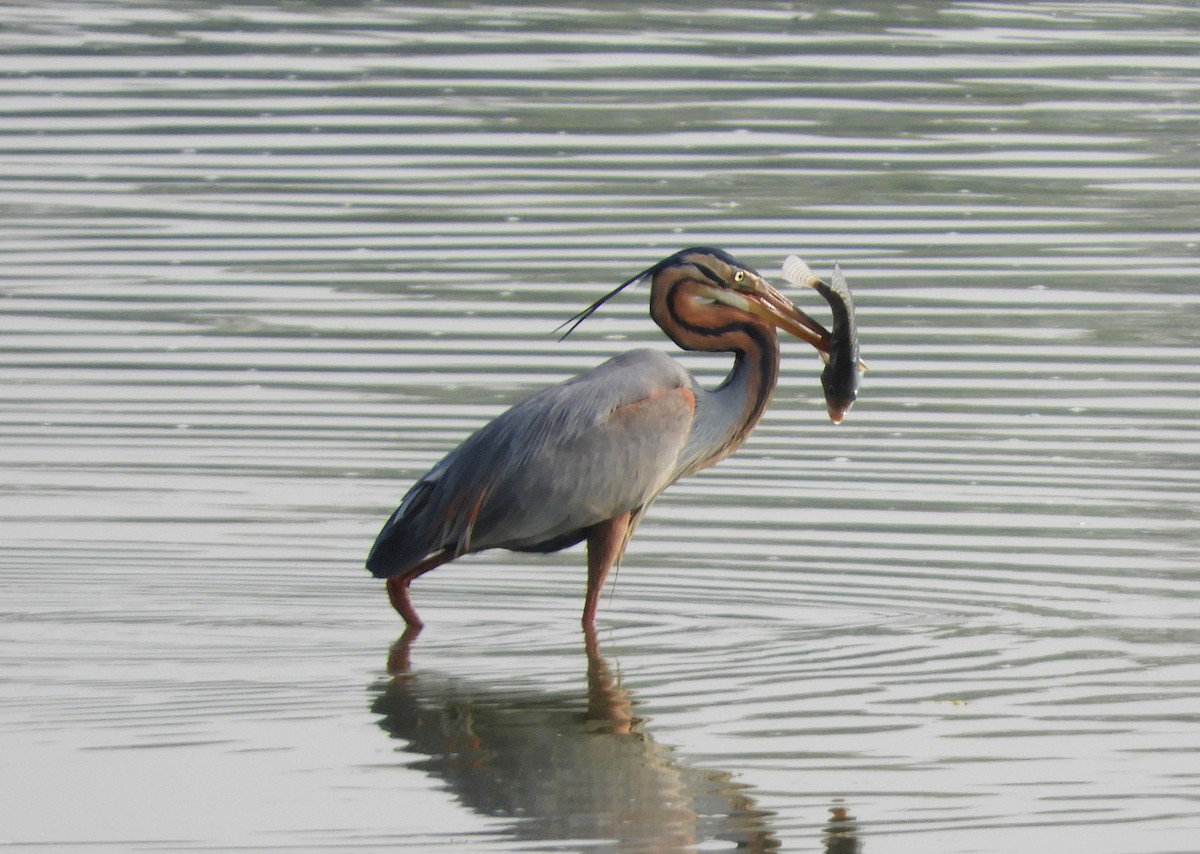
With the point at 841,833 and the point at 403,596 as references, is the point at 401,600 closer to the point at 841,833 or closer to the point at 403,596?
the point at 403,596

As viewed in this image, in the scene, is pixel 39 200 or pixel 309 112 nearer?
pixel 39 200

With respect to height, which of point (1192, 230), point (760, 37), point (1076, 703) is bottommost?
point (1076, 703)

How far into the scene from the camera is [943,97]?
2000cm

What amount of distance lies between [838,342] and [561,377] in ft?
10.4

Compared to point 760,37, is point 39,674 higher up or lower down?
lower down

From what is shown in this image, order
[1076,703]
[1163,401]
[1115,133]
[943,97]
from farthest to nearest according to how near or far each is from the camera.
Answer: [943,97], [1115,133], [1163,401], [1076,703]

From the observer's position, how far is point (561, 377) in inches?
491

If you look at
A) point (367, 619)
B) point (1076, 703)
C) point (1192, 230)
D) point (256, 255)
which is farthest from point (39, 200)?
point (1076, 703)

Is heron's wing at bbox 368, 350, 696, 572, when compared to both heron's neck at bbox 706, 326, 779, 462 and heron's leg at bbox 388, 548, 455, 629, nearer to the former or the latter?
heron's leg at bbox 388, 548, 455, 629

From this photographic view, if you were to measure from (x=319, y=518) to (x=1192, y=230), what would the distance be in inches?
266

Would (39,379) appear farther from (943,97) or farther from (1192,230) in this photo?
(943,97)

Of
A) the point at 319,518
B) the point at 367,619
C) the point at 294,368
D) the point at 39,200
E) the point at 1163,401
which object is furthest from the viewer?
the point at 39,200

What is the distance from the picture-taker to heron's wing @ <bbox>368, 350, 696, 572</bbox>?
919 cm

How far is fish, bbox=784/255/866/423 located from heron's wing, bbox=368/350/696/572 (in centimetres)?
51
